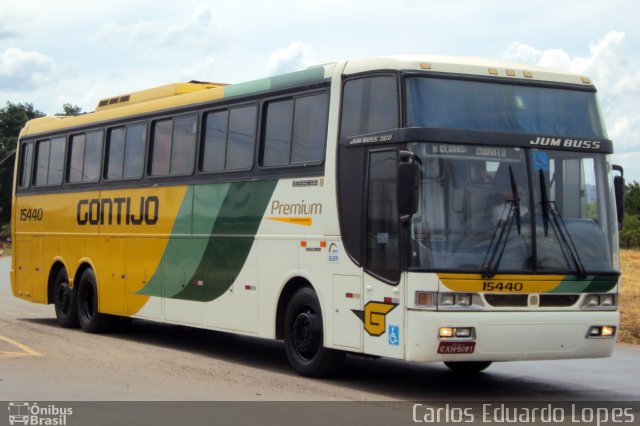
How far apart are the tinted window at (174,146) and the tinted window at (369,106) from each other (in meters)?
3.96

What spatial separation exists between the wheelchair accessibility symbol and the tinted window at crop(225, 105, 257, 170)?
3.78 m

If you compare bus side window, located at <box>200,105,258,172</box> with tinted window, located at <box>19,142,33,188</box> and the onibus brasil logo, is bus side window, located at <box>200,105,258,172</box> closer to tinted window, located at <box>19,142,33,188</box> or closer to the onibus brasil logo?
→ the onibus brasil logo

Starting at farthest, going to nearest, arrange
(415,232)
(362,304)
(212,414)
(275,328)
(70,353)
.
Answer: (70,353) < (275,328) < (362,304) < (415,232) < (212,414)

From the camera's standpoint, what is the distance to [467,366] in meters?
14.2

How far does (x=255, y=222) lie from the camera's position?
14.5 meters

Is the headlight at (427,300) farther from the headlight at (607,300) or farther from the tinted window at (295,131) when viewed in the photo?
the tinted window at (295,131)

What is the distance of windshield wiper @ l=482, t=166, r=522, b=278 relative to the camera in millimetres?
11555

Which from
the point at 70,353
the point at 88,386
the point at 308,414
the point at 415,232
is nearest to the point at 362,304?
the point at 415,232

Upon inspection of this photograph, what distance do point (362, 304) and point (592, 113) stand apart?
11.0ft

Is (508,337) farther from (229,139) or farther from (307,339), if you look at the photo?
(229,139)

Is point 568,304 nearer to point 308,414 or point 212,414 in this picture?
point 308,414

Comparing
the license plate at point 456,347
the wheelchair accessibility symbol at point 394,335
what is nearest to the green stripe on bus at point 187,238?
the wheelchair accessibility symbol at point 394,335

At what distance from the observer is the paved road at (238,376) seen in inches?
464

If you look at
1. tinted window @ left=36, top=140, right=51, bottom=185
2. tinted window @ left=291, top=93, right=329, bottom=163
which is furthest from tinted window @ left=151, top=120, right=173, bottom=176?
tinted window @ left=36, top=140, right=51, bottom=185
